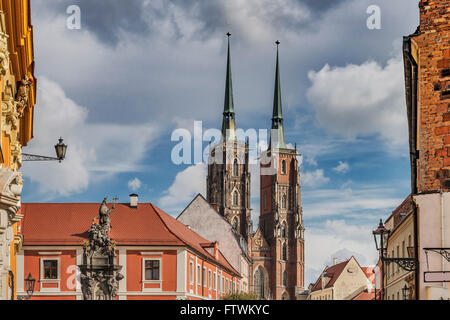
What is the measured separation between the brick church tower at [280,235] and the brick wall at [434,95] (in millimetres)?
87165

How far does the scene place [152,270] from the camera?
39250 mm

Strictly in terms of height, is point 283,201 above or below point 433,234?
above

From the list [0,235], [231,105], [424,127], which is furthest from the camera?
[231,105]

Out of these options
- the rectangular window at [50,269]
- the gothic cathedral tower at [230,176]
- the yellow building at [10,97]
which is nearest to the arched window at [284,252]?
the gothic cathedral tower at [230,176]

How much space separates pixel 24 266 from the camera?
39.0 m

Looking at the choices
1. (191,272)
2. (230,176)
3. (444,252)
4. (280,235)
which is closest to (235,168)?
(230,176)

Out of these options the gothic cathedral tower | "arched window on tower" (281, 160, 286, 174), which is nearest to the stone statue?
the gothic cathedral tower

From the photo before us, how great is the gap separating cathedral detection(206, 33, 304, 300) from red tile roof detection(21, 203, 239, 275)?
57234mm

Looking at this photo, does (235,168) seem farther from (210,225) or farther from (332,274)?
(210,225)

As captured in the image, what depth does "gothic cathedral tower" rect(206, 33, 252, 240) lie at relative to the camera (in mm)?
105312

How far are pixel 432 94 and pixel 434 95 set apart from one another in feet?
0.12
